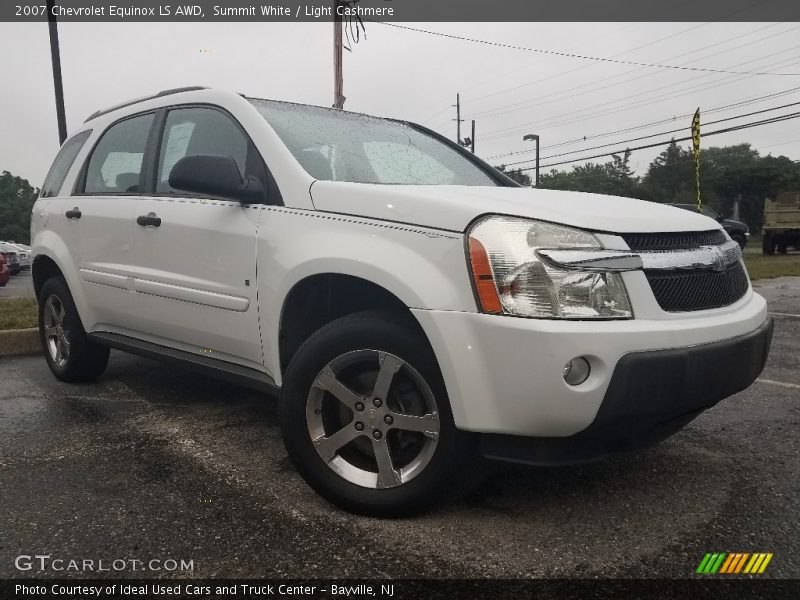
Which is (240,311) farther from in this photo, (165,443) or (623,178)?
(623,178)

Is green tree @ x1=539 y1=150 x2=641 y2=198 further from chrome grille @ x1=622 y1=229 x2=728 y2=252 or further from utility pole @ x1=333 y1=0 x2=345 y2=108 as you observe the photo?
chrome grille @ x1=622 y1=229 x2=728 y2=252

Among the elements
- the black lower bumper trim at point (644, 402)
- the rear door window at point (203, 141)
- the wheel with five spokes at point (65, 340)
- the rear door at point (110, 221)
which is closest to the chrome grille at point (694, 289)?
the black lower bumper trim at point (644, 402)

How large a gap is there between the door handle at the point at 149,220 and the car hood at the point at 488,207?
109 centimetres

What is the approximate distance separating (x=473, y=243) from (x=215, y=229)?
138cm

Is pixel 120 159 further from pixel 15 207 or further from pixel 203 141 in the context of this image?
pixel 15 207

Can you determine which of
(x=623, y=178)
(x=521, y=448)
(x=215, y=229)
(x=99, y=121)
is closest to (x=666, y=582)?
(x=521, y=448)

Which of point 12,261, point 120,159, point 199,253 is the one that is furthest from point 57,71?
point 12,261

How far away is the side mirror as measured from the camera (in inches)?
107

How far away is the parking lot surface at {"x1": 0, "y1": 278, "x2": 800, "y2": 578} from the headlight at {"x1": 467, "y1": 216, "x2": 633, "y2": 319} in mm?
782

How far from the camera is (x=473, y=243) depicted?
2170mm

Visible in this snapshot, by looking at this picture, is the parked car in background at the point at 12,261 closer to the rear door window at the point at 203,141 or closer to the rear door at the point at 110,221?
the rear door at the point at 110,221

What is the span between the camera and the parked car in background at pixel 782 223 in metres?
21.4

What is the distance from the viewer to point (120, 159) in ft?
13.0

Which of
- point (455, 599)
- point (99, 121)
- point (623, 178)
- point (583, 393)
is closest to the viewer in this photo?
point (455, 599)
